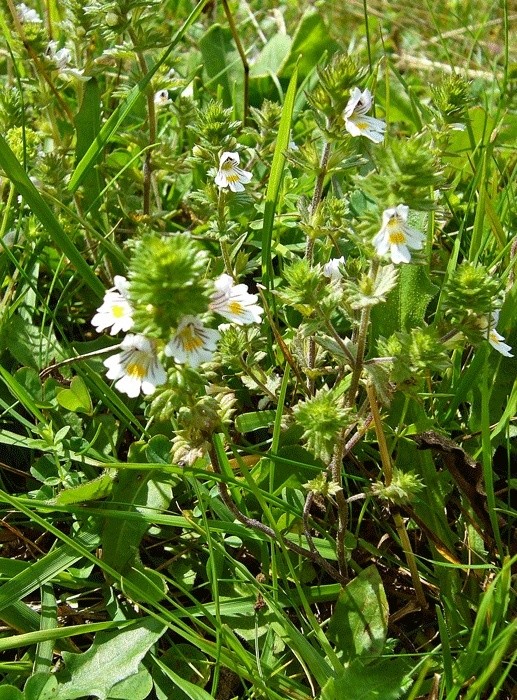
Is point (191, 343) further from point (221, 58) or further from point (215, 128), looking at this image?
point (221, 58)

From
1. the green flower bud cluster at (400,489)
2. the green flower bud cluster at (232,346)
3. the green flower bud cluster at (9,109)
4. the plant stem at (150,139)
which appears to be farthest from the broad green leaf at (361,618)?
the green flower bud cluster at (9,109)

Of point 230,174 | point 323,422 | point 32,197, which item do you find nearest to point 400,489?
point 323,422

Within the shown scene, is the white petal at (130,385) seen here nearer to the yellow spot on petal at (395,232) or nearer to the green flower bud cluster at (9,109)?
the yellow spot on petal at (395,232)

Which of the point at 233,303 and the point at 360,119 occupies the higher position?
the point at 360,119

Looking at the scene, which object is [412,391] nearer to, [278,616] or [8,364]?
[278,616]

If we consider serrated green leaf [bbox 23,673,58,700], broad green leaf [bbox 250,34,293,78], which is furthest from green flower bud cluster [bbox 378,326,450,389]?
broad green leaf [bbox 250,34,293,78]
